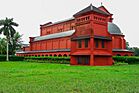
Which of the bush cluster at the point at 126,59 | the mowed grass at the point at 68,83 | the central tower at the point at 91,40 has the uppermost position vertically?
the central tower at the point at 91,40

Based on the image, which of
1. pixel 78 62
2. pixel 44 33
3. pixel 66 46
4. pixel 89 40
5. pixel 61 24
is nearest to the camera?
pixel 89 40

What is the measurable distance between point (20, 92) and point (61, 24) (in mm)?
59417

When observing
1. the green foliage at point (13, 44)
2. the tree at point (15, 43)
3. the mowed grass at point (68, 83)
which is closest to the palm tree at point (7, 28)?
the green foliage at point (13, 44)

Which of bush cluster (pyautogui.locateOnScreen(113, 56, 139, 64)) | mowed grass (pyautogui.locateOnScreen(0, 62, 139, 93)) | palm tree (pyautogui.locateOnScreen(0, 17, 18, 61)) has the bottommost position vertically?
mowed grass (pyautogui.locateOnScreen(0, 62, 139, 93))

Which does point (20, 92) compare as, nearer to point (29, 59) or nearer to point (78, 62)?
point (78, 62)

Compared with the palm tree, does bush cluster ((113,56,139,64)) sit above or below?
below

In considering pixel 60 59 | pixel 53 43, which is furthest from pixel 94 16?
pixel 53 43

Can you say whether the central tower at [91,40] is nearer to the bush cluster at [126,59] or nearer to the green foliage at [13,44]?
the bush cluster at [126,59]

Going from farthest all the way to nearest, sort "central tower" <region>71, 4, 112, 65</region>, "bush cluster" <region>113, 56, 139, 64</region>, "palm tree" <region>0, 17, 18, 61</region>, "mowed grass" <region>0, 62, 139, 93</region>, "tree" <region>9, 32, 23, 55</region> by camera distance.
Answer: "tree" <region>9, 32, 23, 55</region> < "palm tree" <region>0, 17, 18, 61</region> < "bush cluster" <region>113, 56, 139, 64</region> < "central tower" <region>71, 4, 112, 65</region> < "mowed grass" <region>0, 62, 139, 93</region>

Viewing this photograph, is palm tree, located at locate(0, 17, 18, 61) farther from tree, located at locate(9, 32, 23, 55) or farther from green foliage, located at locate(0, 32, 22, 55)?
tree, located at locate(9, 32, 23, 55)

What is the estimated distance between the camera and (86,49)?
123 feet

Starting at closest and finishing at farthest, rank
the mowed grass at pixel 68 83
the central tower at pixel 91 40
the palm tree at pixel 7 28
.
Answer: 1. the mowed grass at pixel 68 83
2. the central tower at pixel 91 40
3. the palm tree at pixel 7 28

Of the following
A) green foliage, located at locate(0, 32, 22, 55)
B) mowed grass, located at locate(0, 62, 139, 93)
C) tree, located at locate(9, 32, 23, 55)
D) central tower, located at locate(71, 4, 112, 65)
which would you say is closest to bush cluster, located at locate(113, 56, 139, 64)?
central tower, located at locate(71, 4, 112, 65)

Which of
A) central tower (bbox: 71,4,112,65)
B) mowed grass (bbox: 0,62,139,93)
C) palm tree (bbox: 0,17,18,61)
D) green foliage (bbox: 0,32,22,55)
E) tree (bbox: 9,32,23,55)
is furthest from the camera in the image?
tree (bbox: 9,32,23,55)
